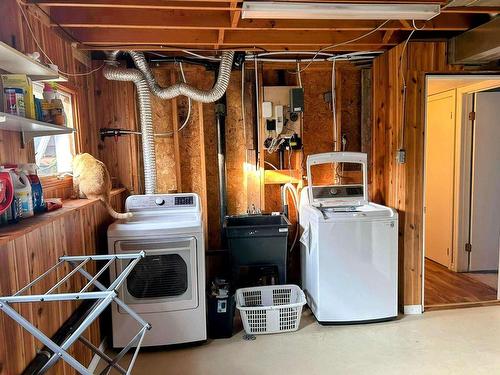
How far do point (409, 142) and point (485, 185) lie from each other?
66.5 inches

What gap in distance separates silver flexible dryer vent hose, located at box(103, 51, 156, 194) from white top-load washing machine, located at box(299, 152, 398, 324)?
4.86 ft

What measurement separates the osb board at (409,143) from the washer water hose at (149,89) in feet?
4.76

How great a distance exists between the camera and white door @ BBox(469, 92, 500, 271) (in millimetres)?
3830

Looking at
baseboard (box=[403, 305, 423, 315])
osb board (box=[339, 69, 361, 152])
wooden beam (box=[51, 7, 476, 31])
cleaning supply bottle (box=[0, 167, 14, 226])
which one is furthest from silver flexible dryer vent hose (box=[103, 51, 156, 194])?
baseboard (box=[403, 305, 423, 315])

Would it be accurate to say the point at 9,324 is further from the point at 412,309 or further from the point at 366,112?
the point at 366,112

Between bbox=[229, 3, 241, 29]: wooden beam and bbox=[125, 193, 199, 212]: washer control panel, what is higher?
bbox=[229, 3, 241, 29]: wooden beam

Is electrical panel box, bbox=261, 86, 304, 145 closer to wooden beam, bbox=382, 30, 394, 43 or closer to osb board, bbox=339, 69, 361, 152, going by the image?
osb board, bbox=339, 69, 361, 152

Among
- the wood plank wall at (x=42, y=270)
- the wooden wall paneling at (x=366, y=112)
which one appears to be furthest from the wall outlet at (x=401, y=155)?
the wood plank wall at (x=42, y=270)

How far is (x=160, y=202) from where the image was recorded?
9.36ft

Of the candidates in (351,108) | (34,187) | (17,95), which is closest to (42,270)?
(34,187)

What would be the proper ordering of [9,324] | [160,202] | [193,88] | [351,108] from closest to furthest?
[9,324], [160,202], [193,88], [351,108]

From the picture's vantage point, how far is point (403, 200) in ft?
9.70

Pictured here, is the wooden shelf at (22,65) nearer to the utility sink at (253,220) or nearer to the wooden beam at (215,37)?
the wooden beam at (215,37)

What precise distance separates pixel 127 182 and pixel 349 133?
89.3 inches
